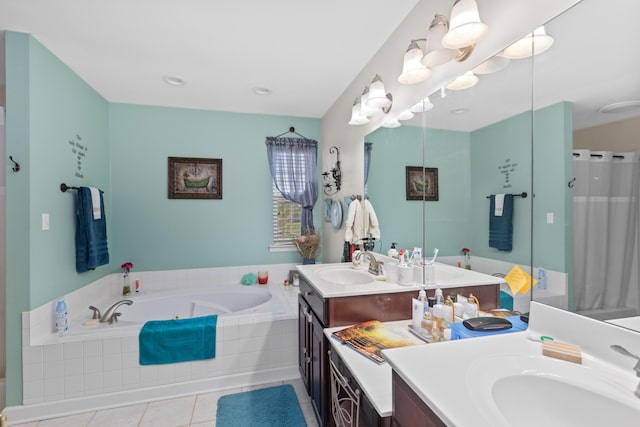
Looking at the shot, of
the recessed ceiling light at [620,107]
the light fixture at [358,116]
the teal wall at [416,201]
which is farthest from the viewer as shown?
the light fixture at [358,116]

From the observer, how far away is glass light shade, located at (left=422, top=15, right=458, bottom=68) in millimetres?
1360

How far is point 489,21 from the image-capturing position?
1241 mm

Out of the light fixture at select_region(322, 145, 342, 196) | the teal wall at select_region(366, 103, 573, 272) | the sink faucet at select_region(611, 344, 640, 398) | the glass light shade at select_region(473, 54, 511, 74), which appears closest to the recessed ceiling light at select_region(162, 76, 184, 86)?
the light fixture at select_region(322, 145, 342, 196)

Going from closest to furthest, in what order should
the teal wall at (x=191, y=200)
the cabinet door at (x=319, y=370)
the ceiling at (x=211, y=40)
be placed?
the cabinet door at (x=319, y=370) → the ceiling at (x=211, y=40) → the teal wall at (x=191, y=200)

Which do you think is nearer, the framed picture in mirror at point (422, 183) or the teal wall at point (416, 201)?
the teal wall at point (416, 201)

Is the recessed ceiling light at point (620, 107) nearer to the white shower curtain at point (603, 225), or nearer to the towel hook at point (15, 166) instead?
the white shower curtain at point (603, 225)

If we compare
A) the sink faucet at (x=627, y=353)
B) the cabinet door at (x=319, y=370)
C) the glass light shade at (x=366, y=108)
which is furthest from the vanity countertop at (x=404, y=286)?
the glass light shade at (x=366, y=108)

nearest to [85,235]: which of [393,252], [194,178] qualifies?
[194,178]

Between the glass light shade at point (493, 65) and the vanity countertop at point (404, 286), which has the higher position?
the glass light shade at point (493, 65)

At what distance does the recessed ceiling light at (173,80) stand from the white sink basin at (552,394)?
2934mm

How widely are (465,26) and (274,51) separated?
1408mm

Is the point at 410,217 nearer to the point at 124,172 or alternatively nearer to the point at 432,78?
the point at 432,78

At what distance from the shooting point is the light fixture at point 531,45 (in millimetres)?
1008

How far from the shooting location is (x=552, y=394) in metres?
0.74
